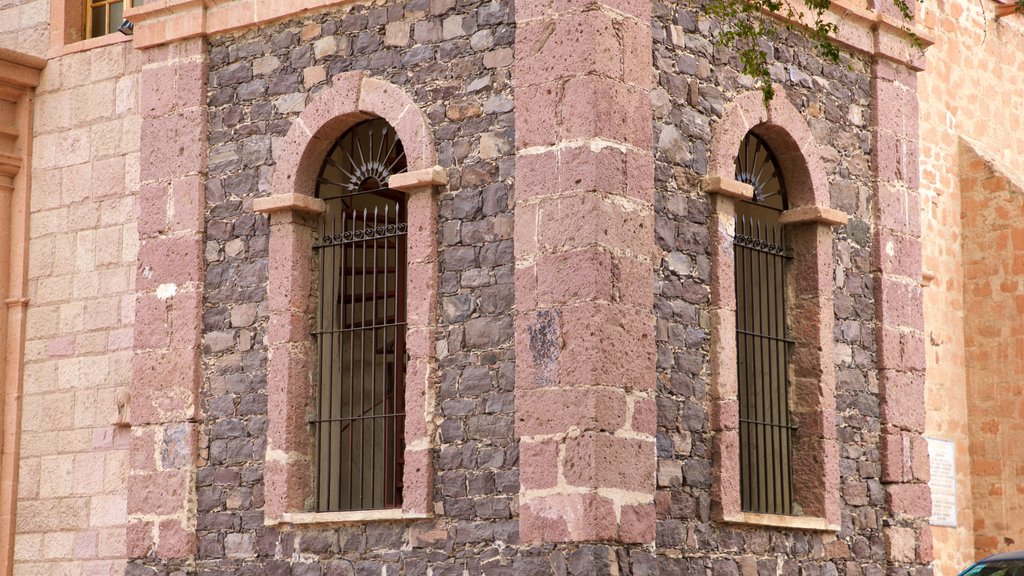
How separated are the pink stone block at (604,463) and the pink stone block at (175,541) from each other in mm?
3056

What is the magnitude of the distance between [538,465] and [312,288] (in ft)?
7.75

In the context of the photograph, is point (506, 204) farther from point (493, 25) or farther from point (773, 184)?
point (773, 184)

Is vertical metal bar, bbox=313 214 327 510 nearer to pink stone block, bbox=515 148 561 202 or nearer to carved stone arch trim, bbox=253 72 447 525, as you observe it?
carved stone arch trim, bbox=253 72 447 525

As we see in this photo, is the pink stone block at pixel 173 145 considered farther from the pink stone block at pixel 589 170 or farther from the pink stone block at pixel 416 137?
the pink stone block at pixel 589 170

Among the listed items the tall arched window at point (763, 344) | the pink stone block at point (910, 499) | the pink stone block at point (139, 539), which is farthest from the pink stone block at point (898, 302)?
the pink stone block at point (139, 539)

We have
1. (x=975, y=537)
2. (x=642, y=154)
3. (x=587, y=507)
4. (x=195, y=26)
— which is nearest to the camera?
(x=587, y=507)

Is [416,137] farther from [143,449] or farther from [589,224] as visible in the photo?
[143,449]

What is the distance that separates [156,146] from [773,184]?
14.9 ft

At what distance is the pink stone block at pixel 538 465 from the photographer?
30.6 feet

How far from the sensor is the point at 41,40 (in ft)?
42.4

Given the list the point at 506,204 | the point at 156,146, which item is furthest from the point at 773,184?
the point at 156,146

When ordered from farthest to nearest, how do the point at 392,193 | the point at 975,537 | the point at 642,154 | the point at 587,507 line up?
the point at 975,537 < the point at 392,193 < the point at 642,154 < the point at 587,507

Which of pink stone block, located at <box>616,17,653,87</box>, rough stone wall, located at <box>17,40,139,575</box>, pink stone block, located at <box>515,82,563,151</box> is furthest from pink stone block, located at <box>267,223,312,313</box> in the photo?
pink stone block, located at <box>616,17,653,87</box>

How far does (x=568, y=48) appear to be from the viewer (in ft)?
31.8
